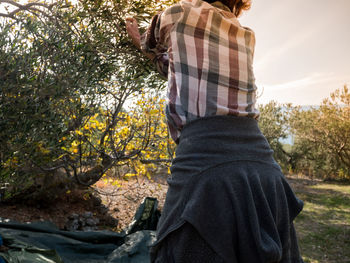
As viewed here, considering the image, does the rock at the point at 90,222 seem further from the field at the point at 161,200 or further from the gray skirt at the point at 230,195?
the gray skirt at the point at 230,195

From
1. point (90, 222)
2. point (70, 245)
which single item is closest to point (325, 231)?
point (90, 222)

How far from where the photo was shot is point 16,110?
2523mm

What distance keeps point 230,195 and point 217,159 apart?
0.59 ft

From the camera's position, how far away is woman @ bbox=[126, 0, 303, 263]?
1.18m

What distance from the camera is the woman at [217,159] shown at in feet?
3.88

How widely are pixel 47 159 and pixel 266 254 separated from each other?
291cm

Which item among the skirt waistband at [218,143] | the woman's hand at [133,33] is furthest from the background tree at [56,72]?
the skirt waistband at [218,143]

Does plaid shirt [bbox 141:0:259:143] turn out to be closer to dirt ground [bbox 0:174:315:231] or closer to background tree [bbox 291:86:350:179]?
dirt ground [bbox 0:174:315:231]

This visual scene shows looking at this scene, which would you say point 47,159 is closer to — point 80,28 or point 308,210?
point 80,28

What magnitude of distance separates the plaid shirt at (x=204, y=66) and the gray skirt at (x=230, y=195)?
0.28 feet

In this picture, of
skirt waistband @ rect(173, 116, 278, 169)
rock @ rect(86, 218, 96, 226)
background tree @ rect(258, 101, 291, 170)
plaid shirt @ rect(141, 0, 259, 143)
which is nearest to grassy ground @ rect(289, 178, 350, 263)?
rock @ rect(86, 218, 96, 226)

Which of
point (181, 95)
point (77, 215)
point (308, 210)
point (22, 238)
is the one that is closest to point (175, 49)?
point (181, 95)

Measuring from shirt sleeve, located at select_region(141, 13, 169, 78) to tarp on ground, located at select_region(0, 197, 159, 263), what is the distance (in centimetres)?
257

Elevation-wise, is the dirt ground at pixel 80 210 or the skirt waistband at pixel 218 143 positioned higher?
the skirt waistband at pixel 218 143
